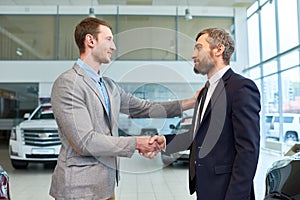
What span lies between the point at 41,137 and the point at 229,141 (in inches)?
197

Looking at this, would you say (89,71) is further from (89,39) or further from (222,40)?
(222,40)

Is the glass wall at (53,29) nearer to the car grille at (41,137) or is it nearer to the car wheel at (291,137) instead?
the car wheel at (291,137)

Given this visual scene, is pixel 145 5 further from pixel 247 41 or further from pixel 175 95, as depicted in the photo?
pixel 175 95

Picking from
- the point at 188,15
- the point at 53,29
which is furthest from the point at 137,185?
the point at 53,29

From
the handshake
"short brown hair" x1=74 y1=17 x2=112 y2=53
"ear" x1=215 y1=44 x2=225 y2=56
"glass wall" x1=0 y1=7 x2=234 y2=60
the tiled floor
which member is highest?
"glass wall" x1=0 y1=7 x2=234 y2=60

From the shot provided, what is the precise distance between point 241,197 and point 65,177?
2.24 ft

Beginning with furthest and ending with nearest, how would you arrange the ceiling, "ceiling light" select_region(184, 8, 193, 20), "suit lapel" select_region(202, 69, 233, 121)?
the ceiling, "ceiling light" select_region(184, 8, 193, 20), "suit lapel" select_region(202, 69, 233, 121)

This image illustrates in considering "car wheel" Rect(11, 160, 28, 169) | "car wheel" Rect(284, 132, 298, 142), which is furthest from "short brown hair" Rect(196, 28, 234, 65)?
"car wheel" Rect(284, 132, 298, 142)

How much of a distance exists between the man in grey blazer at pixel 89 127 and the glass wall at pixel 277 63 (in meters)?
6.61

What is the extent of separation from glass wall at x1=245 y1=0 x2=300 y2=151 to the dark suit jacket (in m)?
6.41

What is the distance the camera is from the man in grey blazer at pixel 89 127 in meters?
1.10

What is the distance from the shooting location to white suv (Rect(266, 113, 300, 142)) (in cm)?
781

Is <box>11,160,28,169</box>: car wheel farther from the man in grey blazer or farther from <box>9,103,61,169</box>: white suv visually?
the man in grey blazer

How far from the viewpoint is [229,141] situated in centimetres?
119
